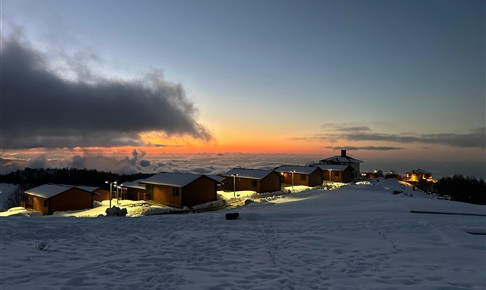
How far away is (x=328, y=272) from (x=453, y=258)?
4.83 meters

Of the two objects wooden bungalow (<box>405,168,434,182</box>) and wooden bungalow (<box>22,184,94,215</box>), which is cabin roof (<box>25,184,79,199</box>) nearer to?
wooden bungalow (<box>22,184,94,215</box>)

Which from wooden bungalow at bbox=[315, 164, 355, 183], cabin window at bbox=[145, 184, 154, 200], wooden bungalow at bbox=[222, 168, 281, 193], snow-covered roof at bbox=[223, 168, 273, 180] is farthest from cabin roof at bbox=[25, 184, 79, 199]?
wooden bungalow at bbox=[315, 164, 355, 183]

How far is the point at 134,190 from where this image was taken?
59.6 metres

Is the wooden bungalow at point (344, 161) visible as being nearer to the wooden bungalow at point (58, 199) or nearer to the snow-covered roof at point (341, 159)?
the snow-covered roof at point (341, 159)

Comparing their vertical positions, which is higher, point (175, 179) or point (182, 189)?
point (175, 179)

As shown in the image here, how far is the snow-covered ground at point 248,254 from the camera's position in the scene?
27.2ft

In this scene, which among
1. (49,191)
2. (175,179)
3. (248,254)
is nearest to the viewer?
(248,254)

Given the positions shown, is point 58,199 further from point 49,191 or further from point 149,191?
point 149,191

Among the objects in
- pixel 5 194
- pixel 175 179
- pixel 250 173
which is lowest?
pixel 5 194

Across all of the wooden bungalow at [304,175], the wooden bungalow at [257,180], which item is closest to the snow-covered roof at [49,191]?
the wooden bungalow at [257,180]

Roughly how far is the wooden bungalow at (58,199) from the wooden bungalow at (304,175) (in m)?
41.2

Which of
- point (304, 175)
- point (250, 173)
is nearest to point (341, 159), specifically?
point (304, 175)

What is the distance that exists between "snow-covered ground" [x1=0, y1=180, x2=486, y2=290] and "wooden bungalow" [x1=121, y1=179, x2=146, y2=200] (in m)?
40.9

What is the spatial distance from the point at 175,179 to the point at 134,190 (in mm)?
17557
